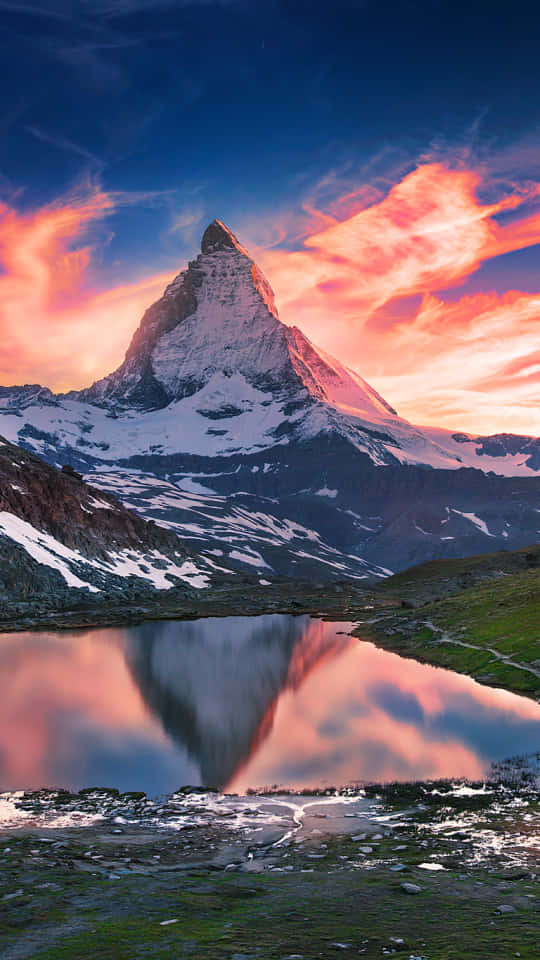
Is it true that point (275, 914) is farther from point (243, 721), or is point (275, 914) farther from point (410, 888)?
point (243, 721)

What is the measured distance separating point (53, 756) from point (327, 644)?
60.0m

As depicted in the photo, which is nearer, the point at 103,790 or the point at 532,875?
the point at 532,875

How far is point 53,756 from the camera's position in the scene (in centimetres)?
3997

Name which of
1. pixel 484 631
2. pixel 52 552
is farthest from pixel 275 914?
pixel 52 552

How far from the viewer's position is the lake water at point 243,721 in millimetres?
37188

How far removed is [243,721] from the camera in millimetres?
49344

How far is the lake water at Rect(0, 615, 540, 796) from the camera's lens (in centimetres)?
3719

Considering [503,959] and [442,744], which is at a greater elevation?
[503,959]

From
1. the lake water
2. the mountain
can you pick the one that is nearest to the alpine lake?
the lake water

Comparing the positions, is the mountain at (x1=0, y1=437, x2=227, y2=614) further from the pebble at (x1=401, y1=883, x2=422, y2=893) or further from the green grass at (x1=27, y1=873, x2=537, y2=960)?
the pebble at (x1=401, y1=883, x2=422, y2=893)

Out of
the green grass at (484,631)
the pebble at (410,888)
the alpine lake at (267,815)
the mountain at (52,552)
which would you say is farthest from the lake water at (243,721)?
the mountain at (52,552)

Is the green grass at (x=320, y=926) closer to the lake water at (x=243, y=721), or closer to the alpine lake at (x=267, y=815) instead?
the alpine lake at (x=267, y=815)

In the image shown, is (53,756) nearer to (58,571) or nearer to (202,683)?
(202,683)

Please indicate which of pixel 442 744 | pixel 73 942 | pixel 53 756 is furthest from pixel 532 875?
pixel 53 756
